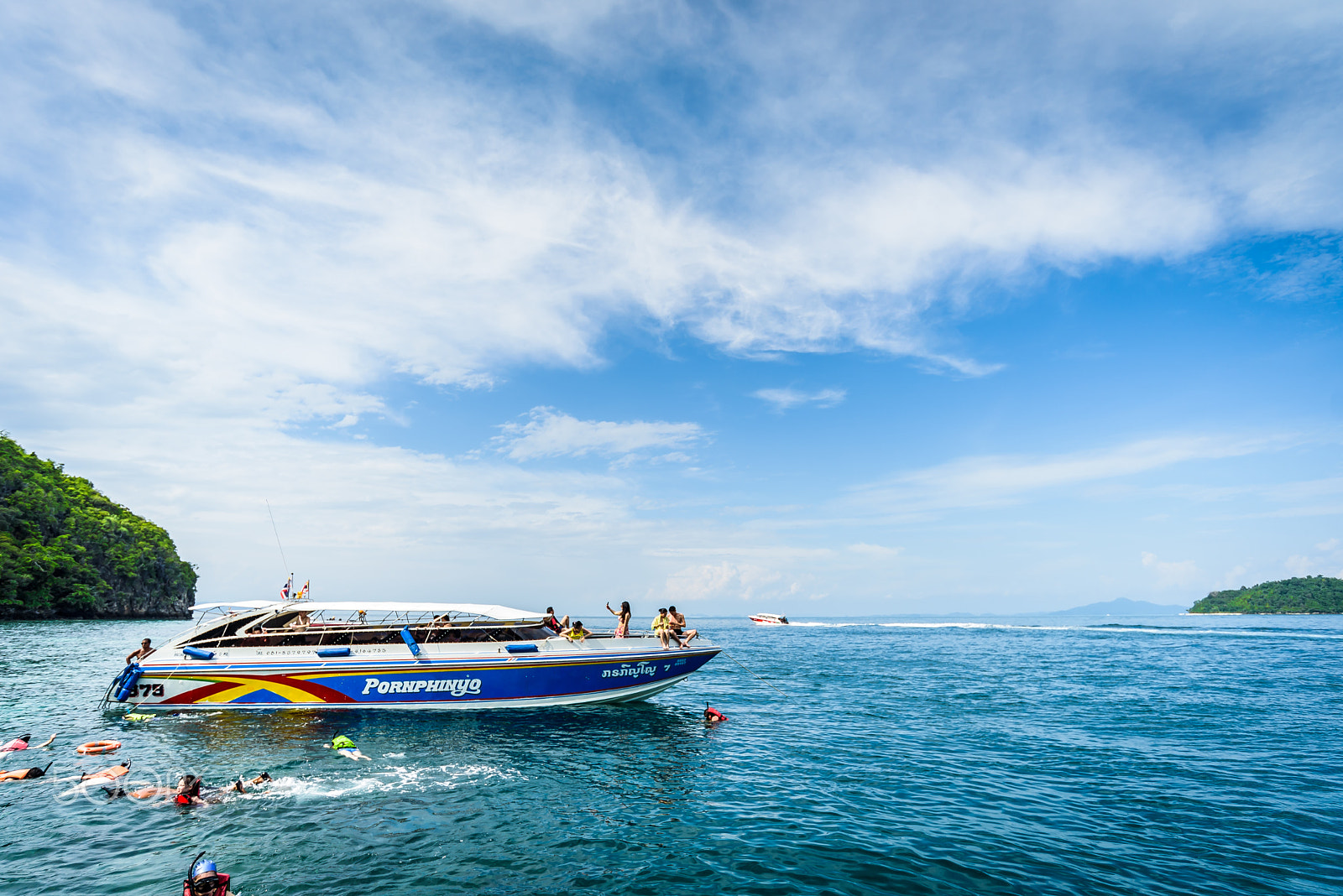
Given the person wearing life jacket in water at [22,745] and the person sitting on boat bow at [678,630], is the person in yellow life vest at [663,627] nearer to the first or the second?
the person sitting on boat bow at [678,630]

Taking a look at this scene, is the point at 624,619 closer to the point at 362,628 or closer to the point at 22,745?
the point at 362,628

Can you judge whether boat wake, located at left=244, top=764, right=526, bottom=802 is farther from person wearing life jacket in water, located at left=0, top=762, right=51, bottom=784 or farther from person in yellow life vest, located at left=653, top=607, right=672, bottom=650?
person in yellow life vest, located at left=653, top=607, right=672, bottom=650

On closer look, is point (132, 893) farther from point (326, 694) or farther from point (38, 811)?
point (326, 694)

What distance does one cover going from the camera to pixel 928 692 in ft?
97.1

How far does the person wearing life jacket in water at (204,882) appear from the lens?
779 cm

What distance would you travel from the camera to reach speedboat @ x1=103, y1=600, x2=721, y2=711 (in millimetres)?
21203

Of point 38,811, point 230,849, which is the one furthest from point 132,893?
point 38,811

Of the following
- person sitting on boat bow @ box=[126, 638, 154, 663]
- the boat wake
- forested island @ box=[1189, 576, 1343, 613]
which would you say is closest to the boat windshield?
person sitting on boat bow @ box=[126, 638, 154, 663]

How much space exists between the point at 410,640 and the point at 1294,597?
241723 mm

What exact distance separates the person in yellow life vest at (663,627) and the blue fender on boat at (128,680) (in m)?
18.6

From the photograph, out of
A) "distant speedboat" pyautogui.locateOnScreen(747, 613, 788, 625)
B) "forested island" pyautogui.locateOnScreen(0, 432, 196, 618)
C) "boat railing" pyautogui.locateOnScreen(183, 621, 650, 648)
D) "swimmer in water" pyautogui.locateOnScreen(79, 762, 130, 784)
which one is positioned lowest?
"distant speedboat" pyautogui.locateOnScreen(747, 613, 788, 625)

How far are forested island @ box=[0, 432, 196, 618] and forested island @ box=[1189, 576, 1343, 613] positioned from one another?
275m

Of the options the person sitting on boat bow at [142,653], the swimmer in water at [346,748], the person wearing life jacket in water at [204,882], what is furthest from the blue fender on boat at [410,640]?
the person wearing life jacket in water at [204,882]

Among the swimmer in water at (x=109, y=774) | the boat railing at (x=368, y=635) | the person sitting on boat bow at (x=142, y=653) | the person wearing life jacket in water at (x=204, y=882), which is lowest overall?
the swimmer in water at (x=109, y=774)
